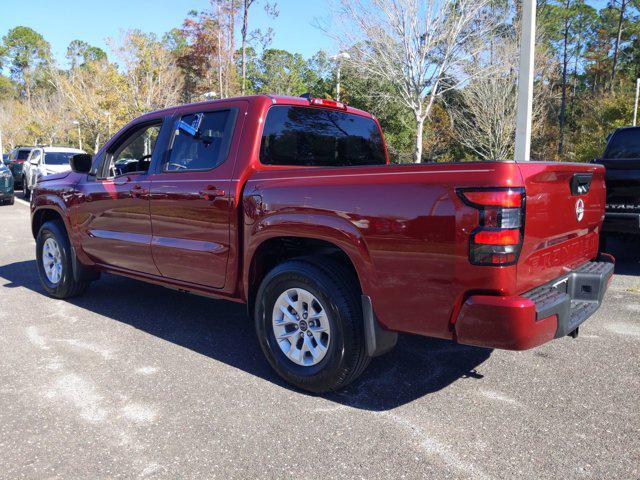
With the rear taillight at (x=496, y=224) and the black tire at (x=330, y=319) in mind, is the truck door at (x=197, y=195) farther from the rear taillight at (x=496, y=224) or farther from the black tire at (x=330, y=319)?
the rear taillight at (x=496, y=224)

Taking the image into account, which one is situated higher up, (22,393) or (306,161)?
(306,161)

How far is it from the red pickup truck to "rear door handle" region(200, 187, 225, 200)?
1cm

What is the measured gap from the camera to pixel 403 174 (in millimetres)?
2916

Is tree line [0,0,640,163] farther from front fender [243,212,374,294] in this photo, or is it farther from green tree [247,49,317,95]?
front fender [243,212,374,294]

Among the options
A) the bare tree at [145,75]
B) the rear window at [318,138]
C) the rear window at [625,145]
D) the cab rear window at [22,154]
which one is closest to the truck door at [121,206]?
the rear window at [318,138]

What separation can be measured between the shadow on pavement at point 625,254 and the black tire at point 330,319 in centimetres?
522

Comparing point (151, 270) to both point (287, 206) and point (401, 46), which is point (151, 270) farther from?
point (401, 46)

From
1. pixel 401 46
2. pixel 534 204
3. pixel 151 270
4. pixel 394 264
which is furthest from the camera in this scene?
pixel 401 46

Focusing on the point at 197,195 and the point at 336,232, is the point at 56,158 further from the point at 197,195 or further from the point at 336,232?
the point at 336,232

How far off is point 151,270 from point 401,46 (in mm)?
16258

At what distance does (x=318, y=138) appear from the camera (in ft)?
14.4

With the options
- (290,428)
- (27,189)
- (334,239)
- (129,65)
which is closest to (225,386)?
(290,428)

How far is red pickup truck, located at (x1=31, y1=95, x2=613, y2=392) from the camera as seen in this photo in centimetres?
273

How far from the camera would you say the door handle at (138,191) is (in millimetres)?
4594
